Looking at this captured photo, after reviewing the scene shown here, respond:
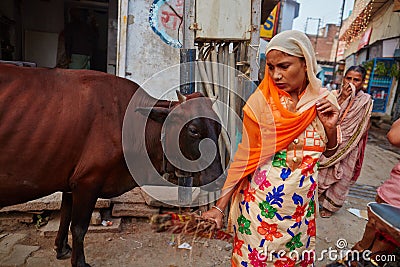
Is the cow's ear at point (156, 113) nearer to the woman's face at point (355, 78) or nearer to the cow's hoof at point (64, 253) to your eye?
the cow's hoof at point (64, 253)

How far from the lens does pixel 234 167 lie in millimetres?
1773

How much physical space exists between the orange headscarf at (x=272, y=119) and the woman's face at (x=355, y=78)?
283cm

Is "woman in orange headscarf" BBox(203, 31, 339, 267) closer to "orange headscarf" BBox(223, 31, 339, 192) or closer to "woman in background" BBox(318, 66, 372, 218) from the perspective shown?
"orange headscarf" BBox(223, 31, 339, 192)

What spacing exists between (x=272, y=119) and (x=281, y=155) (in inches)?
8.1

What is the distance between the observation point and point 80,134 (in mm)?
2400

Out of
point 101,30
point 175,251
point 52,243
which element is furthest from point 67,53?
point 175,251

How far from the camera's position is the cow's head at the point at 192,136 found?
248 centimetres

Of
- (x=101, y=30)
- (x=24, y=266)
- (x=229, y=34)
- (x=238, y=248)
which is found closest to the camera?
(x=238, y=248)

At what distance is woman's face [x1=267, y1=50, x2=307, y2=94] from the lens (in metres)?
1.59

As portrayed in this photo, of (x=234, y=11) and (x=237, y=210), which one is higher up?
(x=234, y=11)

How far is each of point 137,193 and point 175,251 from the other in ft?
3.39

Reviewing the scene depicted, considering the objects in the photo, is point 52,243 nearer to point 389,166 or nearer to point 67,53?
point 67,53

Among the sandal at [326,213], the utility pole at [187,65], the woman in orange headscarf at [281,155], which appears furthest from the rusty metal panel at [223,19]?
the sandal at [326,213]

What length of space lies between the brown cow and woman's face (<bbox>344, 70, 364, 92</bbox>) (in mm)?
2564
